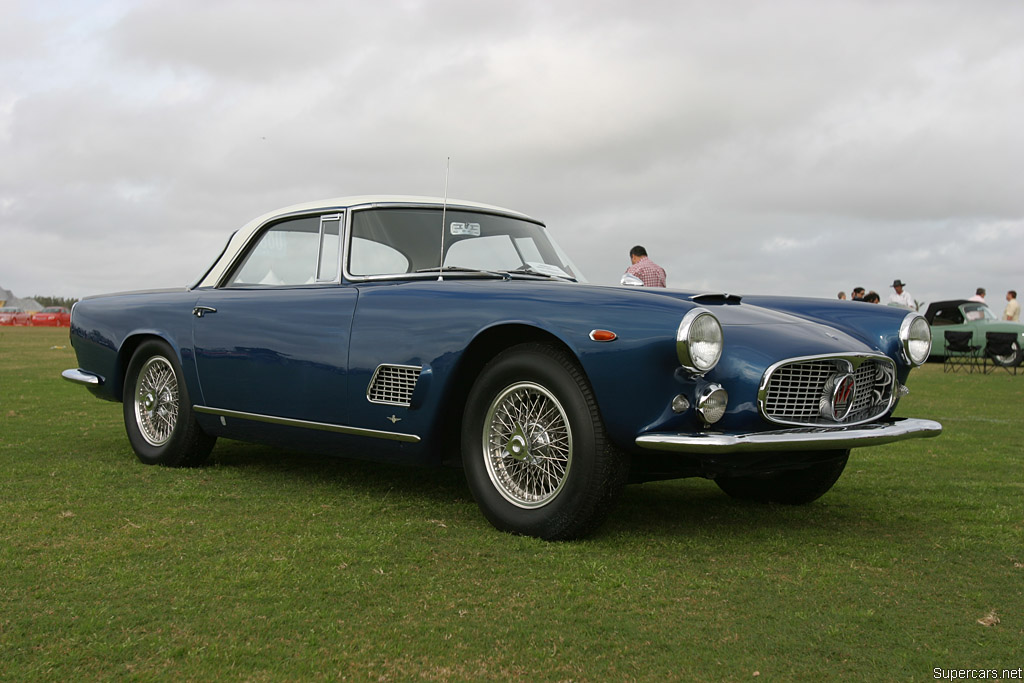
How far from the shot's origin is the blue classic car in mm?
3420

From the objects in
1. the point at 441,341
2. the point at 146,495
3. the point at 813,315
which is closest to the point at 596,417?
the point at 441,341

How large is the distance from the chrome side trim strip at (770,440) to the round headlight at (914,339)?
0.87m

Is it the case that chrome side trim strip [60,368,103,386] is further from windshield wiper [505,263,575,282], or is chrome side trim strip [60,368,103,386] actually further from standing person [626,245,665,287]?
standing person [626,245,665,287]

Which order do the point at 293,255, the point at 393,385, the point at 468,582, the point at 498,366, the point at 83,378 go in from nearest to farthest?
the point at 468,582, the point at 498,366, the point at 393,385, the point at 293,255, the point at 83,378

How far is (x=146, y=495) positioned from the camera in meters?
4.41

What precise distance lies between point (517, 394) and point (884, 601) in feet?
5.03

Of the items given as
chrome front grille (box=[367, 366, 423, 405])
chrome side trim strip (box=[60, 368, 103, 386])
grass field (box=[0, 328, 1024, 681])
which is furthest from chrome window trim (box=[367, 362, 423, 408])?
chrome side trim strip (box=[60, 368, 103, 386])

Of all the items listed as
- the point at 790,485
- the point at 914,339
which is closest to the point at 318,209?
the point at 790,485

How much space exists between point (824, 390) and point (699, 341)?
26.1 inches

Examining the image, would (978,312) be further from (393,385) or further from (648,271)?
(393,385)

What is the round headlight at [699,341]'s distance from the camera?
130 inches

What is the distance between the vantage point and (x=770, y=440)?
10.8 feet

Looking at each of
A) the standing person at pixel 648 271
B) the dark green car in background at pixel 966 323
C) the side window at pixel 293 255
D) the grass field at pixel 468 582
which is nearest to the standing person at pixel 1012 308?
the dark green car in background at pixel 966 323

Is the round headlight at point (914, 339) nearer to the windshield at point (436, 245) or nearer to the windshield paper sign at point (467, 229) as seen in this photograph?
the windshield at point (436, 245)
